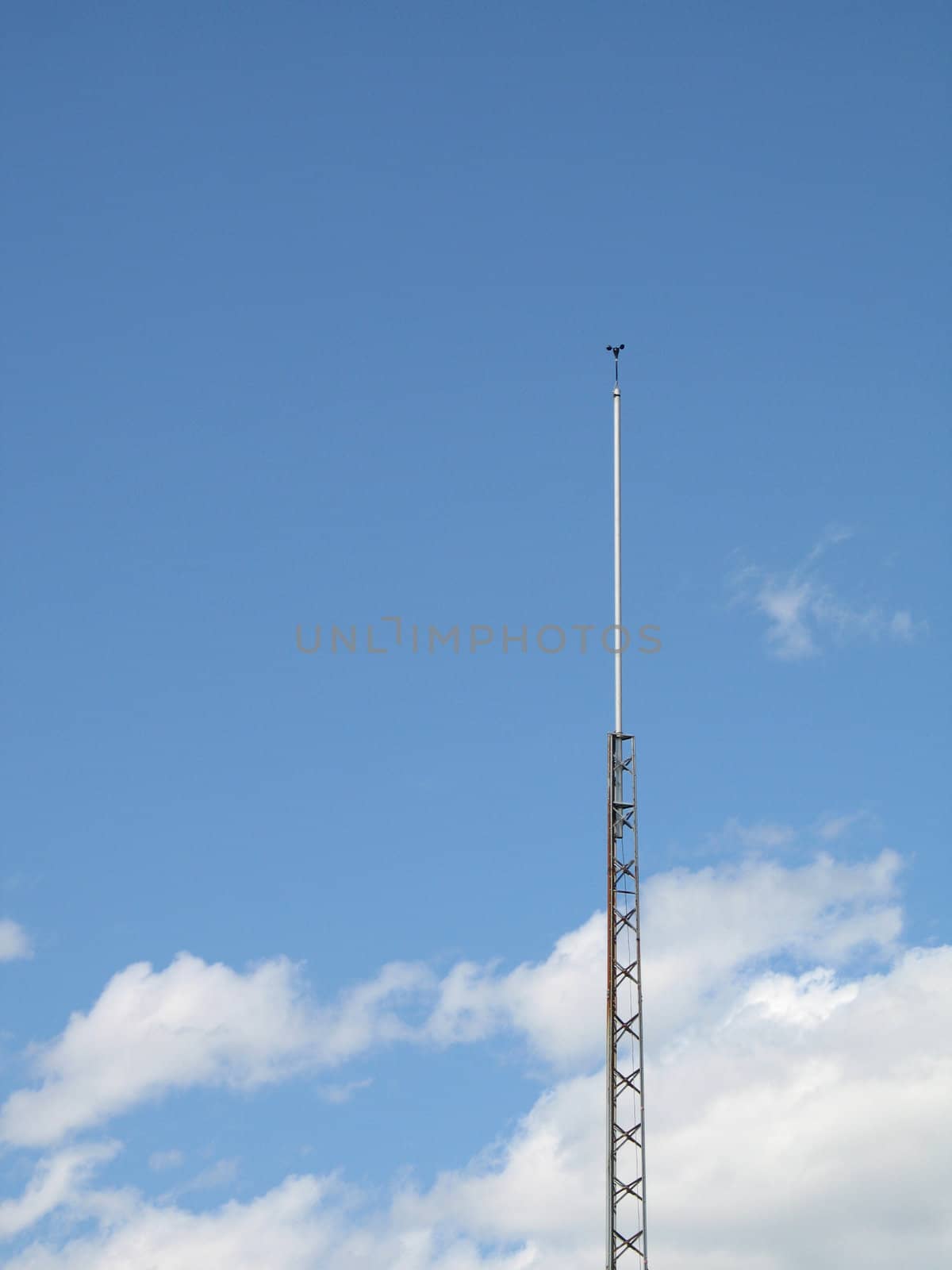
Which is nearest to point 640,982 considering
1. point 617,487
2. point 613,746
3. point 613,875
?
point 613,875

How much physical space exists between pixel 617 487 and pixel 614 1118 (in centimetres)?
4743

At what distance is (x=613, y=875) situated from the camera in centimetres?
15112

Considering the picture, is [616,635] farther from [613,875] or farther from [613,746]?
[613,875]

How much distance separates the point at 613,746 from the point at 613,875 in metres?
9.36

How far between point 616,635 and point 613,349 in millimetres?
22028

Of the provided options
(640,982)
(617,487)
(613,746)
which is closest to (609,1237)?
(640,982)

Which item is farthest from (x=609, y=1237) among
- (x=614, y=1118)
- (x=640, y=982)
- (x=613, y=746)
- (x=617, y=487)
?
(x=617, y=487)

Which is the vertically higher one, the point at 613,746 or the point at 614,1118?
the point at 613,746

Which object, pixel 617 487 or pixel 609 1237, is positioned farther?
pixel 617 487

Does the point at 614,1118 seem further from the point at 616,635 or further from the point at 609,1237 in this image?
the point at 616,635

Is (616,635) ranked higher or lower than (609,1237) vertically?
higher

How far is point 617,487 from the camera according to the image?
160m

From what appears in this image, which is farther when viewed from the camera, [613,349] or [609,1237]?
[613,349]

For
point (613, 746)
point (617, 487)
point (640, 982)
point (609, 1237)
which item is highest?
point (617, 487)
